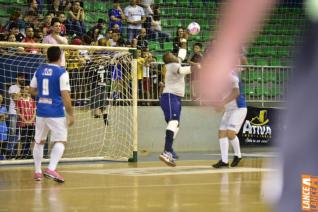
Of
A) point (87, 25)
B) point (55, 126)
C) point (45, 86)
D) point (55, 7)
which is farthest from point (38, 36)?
point (55, 126)

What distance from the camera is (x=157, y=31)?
21.3 metres

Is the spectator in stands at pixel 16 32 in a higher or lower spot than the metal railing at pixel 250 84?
higher

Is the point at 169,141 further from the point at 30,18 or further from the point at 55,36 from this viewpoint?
the point at 30,18

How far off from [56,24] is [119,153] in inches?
133

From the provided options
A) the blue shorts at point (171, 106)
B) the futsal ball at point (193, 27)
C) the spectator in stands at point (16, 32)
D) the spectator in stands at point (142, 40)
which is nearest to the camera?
the futsal ball at point (193, 27)

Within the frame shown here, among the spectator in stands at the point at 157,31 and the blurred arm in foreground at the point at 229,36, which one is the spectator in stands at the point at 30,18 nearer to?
the spectator in stands at the point at 157,31

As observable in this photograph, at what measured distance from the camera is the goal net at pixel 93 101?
15812 millimetres

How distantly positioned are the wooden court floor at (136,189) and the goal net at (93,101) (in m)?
1.58

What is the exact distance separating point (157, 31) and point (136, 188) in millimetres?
11711

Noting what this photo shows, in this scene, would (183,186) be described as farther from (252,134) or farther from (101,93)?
(252,134)

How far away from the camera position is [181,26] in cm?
2136

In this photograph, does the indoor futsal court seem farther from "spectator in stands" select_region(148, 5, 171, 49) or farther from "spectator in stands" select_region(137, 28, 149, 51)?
"spectator in stands" select_region(148, 5, 171, 49)

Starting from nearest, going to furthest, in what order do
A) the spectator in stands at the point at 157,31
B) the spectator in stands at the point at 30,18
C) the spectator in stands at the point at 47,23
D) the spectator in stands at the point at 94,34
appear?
the spectator in stands at the point at 47,23, the spectator in stands at the point at 30,18, the spectator in stands at the point at 94,34, the spectator in stands at the point at 157,31

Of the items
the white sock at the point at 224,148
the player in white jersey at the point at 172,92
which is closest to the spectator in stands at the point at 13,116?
the player in white jersey at the point at 172,92
